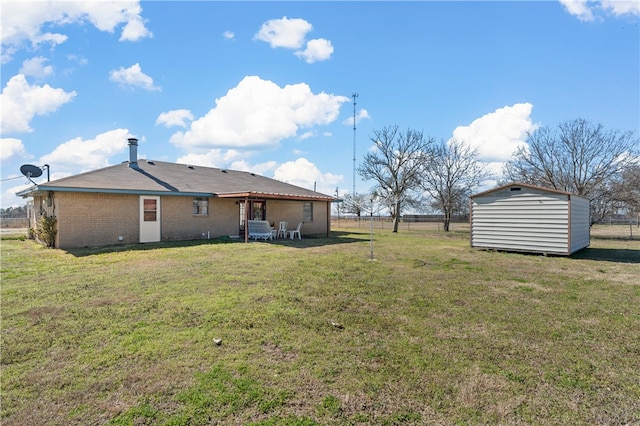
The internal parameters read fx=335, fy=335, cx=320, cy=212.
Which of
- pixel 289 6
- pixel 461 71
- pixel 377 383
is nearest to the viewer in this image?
pixel 377 383

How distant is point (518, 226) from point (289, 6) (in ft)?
36.3

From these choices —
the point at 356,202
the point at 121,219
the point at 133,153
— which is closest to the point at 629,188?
the point at 356,202

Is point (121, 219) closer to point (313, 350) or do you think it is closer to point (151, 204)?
point (151, 204)

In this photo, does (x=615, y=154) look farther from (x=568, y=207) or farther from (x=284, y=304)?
(x=284, y=304)

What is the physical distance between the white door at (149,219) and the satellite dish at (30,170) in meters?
4.55

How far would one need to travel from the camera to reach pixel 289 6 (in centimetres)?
1051

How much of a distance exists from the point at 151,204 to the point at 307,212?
347 inches

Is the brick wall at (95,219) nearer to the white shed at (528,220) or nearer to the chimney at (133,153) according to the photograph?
the chimney at (133,153)

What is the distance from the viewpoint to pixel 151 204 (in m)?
14.1

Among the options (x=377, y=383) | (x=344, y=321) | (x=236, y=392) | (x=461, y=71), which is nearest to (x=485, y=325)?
(x=344, y=321)

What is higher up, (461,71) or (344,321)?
(461,71)

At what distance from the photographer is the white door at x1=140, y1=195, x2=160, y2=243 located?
13.8 meters

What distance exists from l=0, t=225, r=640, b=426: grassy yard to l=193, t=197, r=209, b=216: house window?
27.5ft

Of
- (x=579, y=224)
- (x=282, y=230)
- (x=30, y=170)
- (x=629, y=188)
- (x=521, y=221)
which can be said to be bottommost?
(x=282, y=230)
